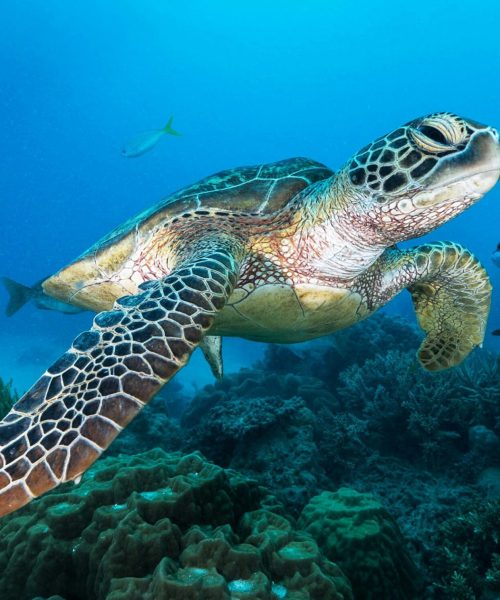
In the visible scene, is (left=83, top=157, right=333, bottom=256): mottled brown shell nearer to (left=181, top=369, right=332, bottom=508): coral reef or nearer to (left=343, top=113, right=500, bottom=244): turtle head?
(left=343, top=113, right=500, bottom=244): turtle head

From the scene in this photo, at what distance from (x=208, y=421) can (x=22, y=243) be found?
98937 millimetres

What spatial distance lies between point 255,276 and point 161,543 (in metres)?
1.94

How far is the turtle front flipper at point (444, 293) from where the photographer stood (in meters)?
3.72

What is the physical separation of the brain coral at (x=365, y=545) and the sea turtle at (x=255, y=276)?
159 centimetres

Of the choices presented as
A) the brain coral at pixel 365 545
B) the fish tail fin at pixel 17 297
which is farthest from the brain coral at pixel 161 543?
the fish tail fin at pixel 17 297

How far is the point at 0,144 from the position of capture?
83062 mm

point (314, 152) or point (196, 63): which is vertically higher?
point (196, 63)

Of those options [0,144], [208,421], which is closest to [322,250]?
[208,421]

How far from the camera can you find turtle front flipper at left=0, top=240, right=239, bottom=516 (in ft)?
4.79

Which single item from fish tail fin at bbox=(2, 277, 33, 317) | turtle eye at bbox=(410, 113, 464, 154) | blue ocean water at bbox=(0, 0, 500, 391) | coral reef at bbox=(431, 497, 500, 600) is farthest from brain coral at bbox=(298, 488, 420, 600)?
blue ocean water at bbox=(0, 0, 500, 391)

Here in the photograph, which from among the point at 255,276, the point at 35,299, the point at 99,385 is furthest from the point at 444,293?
the point at 35,299

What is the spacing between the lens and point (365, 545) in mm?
2770

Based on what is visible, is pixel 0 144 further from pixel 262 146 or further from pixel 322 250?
pixel 322 250

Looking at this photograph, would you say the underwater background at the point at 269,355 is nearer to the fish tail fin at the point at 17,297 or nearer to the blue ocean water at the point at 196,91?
the blue ocean water at the point at 196,91
